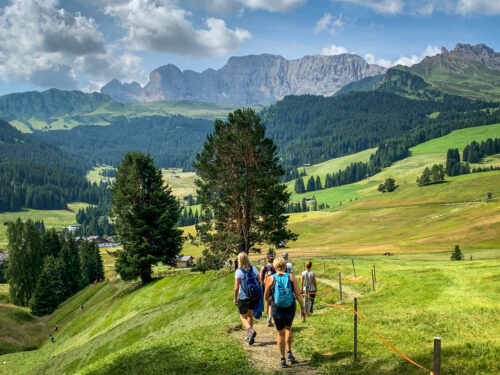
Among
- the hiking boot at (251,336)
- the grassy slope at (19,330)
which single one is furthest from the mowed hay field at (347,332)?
Result: the grassy slope at (19,330)

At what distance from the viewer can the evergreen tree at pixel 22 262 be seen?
86.9 meters

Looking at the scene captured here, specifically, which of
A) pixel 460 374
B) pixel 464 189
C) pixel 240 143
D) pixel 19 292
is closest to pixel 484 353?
pixel 460 374

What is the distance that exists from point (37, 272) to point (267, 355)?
92.5 metres

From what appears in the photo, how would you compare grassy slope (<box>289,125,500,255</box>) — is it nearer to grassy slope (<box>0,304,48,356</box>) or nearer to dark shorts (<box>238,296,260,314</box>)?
grassy slope (<box>0,304,48,356</box>)

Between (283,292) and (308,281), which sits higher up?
(283,292)

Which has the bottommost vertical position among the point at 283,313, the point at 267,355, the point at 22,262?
the point at 22,262

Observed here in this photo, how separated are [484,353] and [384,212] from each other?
15540 centimetres

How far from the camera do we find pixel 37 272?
89.9m

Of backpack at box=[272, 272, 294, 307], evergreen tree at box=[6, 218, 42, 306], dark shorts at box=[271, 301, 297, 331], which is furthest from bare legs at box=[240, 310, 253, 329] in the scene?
evergreen tree at box=[6, 218, 42, 306]

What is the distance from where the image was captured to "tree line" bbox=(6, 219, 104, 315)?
78938 millimetres

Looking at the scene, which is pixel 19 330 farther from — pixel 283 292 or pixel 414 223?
pixel 414 223

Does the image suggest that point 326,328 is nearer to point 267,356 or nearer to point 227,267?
point 267,356

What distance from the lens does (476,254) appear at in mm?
A: 63906

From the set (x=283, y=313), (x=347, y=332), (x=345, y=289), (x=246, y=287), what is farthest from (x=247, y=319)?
(x=345, y=289)
